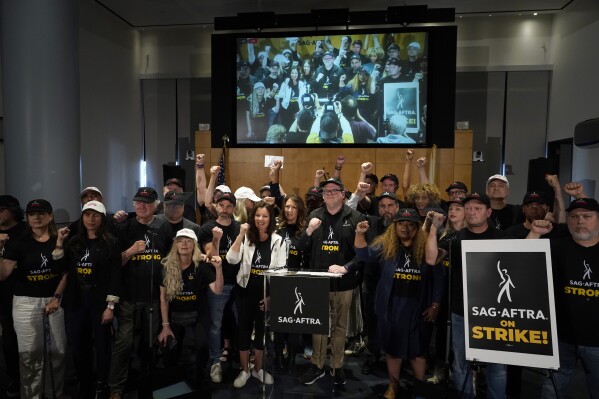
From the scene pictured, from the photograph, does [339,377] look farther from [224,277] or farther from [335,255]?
[224,277]

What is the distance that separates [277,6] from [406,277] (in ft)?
23.7

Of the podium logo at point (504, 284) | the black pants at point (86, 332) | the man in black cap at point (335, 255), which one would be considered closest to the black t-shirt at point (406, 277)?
the man in black cap at point (335, 255)

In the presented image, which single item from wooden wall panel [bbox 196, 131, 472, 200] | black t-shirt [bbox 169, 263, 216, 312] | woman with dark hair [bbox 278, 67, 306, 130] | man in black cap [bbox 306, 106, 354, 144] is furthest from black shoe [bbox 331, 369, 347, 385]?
woman with dark hair [bbox 278, 67, 306, 130]

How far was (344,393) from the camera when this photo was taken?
3920 mm

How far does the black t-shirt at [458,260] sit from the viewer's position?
3211mm

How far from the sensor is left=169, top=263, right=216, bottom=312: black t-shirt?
3.76 metres

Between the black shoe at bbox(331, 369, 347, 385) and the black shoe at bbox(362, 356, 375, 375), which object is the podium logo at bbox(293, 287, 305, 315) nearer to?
the black shoe at bbox(331, 369, 347, 385)

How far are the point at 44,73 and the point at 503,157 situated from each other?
9196 mm

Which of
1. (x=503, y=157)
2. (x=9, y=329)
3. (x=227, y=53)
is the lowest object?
(x=9, y=329)

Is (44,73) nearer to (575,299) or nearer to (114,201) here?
(114,201)

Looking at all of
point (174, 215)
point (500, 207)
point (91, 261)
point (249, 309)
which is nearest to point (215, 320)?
point (249, 309)

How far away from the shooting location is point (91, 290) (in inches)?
142

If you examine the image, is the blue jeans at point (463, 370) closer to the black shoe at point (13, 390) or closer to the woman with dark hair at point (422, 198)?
the woman with dark hair at point (422, 198)

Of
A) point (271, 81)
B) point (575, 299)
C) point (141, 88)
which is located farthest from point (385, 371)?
point (141, 88)
